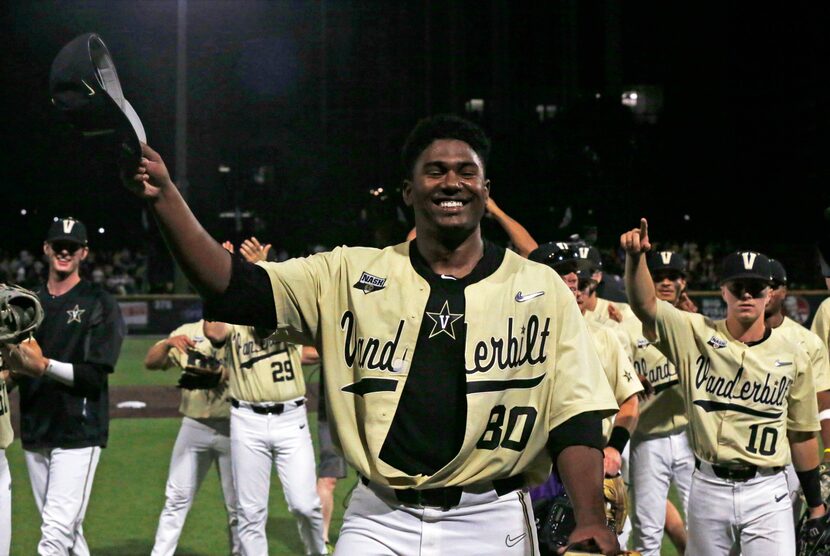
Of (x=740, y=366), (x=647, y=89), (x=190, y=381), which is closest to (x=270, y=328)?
(x=740, y=366)

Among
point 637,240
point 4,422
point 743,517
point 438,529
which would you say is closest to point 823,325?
point 743,517

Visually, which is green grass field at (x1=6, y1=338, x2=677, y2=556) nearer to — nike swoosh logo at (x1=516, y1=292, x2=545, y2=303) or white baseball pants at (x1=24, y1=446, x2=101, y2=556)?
white baseball pants at (x1=24, y1=446, x2=101, y2=556)

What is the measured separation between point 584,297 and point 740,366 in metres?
1.19

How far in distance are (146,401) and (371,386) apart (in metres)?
14.6

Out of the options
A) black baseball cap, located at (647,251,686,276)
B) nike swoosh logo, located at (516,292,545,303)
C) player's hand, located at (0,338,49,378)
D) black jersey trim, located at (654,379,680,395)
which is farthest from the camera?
black baseball cap, located at (647,251,686,276)

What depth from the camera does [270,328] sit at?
3402mm

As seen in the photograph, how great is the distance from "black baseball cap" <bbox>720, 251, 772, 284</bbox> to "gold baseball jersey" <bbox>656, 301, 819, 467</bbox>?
34cm

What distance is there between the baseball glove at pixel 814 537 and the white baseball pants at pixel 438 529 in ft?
10.8

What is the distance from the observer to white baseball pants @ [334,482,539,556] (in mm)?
3389

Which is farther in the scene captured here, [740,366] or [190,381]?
→ [190,381]

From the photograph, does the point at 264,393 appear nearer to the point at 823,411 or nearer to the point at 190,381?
the point at 190,381

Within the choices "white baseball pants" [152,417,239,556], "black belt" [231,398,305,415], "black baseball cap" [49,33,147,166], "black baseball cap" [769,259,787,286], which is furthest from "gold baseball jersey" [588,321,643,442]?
"black baseball cap" [49,33,147,166]

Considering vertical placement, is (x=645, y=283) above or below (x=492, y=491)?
above

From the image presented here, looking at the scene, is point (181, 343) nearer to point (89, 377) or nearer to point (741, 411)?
point (89, 377)
